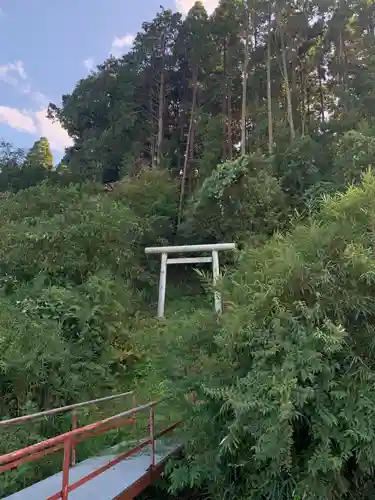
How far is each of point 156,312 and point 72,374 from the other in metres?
4.78

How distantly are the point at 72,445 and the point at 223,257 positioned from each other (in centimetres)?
743

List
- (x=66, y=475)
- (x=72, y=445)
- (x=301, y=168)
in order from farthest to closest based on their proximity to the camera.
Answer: (x=301, y=168) → (x=72, y=445) → (x=66, y=475)

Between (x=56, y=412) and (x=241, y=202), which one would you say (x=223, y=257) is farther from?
(x=56, y=412)

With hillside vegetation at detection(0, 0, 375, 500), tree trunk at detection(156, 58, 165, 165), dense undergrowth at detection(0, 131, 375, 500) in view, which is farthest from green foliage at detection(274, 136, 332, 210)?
dense undergrowth at detection(0, 131, 375, 500)

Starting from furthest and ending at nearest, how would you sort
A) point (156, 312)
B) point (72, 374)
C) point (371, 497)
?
1. point (156, 312)
2. point (72, 374)
3. point (371, 497)

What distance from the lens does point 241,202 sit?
11719 millimetres

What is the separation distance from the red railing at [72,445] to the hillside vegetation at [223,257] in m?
0.47

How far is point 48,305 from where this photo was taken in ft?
24.6

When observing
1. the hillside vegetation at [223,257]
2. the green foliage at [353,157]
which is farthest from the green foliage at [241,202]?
the green foliage at [353,157]

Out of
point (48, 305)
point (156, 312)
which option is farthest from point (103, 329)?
point (156, 312)

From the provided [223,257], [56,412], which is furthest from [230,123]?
[56,412]

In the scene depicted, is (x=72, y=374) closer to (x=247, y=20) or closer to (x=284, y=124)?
(x=284, y=124)

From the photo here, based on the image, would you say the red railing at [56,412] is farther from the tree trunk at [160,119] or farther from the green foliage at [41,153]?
the green foliage at [41,153]

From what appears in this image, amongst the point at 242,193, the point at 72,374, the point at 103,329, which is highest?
the point at 242,193
